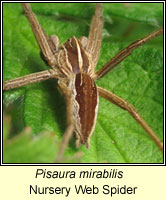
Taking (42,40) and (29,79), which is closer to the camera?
(29,79)

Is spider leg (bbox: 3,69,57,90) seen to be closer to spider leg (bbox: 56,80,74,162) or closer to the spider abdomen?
spider leg (bbox: 56,80,74,162)

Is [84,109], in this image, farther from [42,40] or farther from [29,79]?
[42,40]

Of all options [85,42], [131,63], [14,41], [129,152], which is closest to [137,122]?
[129,152]

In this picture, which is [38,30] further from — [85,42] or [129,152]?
[129,152]

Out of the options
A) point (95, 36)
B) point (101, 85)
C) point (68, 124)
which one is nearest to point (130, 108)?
point (101, 85)

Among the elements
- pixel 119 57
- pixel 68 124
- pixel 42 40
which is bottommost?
pixel 68 124

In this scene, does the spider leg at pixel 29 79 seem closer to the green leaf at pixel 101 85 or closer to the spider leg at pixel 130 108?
the green leaf at pixel 101 85
